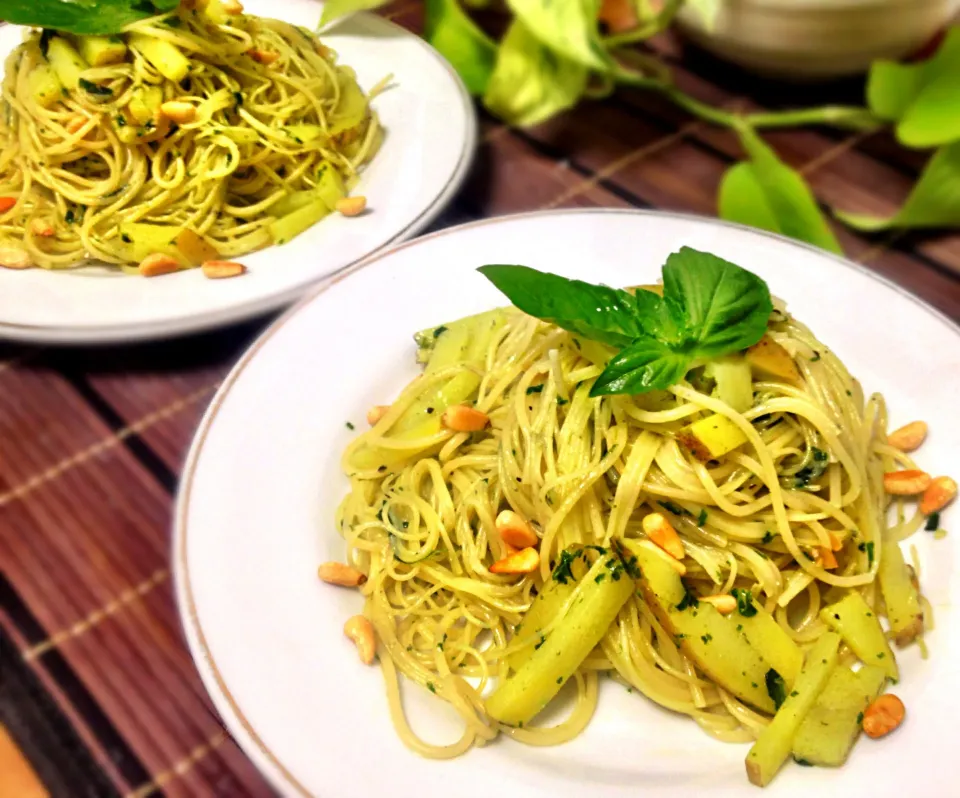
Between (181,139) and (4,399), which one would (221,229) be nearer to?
(181,139)

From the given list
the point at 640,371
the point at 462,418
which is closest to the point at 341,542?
the point at 462,418

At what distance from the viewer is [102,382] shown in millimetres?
1994

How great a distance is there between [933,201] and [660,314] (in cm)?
133

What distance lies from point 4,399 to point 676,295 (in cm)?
159

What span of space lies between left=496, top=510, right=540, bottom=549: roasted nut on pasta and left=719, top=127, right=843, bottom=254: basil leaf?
119cm

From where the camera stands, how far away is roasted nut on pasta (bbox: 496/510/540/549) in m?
1.52

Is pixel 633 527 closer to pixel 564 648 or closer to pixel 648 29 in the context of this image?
pixel 564 648

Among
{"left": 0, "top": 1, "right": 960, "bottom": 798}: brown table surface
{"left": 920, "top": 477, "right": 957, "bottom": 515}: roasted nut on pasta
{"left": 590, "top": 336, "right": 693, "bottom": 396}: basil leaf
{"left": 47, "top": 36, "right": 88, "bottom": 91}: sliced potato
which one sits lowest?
{"left": 0, "top": 1, "right": 960, "bottom": 798}: brown table surface

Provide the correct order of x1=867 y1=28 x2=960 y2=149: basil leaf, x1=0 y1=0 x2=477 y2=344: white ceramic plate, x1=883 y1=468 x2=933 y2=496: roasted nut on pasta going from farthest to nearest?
x1=867 y1=28 x2=960 y2=149: basil leaf → x1=0 y1=0 x2=477 y2=344: white ceramic plate → x1=883 y1=468 x2=933 y2=496: roasted nut on pasta

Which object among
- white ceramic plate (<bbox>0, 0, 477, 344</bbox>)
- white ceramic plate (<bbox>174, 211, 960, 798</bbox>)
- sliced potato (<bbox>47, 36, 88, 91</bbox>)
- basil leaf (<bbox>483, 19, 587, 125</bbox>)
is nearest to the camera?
white ceramic plate (<bbox>174, 211, 960, 798</bbox>)

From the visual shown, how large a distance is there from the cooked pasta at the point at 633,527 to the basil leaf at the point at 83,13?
1413 millimetres

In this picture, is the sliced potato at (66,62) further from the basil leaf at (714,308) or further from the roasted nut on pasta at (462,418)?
the basil leaf at (714,308)

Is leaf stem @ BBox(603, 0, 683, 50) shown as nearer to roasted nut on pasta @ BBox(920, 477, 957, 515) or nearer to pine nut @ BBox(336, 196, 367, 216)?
pine nut @ BBox(336, 196, 367, 216)

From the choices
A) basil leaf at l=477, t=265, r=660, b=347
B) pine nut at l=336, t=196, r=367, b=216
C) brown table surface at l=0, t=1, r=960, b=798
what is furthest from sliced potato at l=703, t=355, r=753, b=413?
pine nut at l=336, t=196, r=367, b=216
